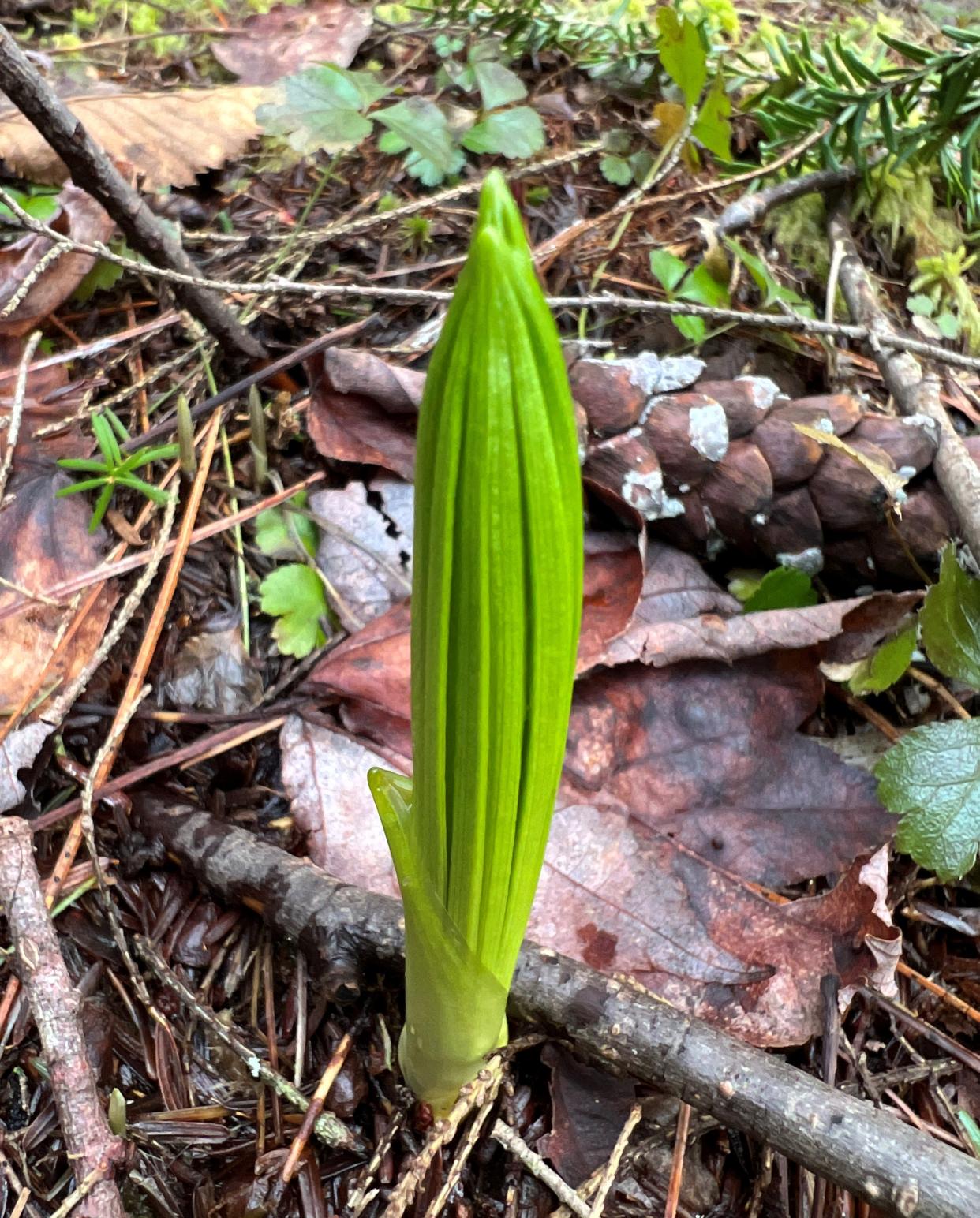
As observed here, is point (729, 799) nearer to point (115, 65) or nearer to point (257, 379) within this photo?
point (257, 379)

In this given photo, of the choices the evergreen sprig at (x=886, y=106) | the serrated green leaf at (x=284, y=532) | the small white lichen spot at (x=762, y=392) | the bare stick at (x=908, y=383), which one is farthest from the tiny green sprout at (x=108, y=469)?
the evergreen sprig at (x=886, y=106)

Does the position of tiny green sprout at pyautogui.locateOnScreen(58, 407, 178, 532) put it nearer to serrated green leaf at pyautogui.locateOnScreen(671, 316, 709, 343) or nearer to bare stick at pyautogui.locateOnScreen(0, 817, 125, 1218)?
bare stick at pyautogui.locateOnScreen(0, 817, 125, 1218)

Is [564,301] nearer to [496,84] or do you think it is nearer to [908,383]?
[908,383]

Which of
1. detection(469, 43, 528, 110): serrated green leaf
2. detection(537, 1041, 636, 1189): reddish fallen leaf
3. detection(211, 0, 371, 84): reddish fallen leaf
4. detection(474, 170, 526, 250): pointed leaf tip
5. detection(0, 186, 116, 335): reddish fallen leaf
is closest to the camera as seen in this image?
detection(474, 170, 526, 250): pointed leaf tip

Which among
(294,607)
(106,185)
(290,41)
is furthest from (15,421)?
(290,41)

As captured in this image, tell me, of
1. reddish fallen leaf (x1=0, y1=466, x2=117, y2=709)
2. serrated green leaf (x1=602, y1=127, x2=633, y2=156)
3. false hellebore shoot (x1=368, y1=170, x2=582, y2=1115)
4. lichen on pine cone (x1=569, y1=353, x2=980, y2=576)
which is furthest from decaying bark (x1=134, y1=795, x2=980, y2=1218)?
serrated green leaf (x1=602, y1=127, x2=633, y2=156)

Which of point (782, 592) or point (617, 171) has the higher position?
point (617, 171)
